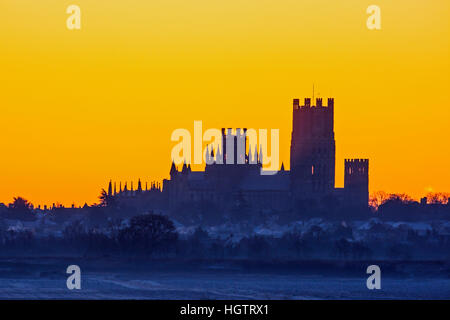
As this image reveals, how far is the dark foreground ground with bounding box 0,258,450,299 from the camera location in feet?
428

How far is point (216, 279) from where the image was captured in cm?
14962

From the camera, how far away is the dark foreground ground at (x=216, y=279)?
130m

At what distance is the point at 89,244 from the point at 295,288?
38767 mm
